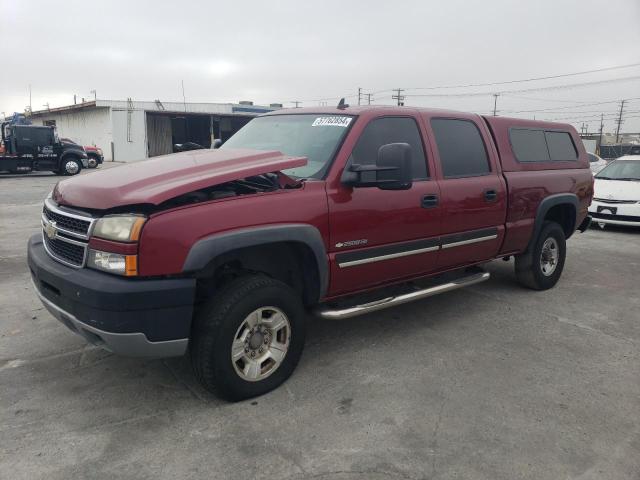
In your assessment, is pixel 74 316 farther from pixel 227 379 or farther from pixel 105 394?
pixel 227 379

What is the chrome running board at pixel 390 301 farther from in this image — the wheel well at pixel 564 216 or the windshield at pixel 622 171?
the windshield at pixel 622 171

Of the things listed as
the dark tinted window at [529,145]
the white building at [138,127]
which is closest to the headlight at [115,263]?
the dark tinted window at [529,145]

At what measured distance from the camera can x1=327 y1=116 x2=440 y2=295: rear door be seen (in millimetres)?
3588

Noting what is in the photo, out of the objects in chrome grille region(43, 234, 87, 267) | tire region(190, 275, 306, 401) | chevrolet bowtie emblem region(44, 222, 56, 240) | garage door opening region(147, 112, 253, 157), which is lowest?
tire region(190, 275, 306, 401)

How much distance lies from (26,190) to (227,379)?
15.7 metres

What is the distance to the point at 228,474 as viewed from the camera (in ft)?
8.38

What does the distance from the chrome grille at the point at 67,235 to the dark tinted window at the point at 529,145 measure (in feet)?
13.4

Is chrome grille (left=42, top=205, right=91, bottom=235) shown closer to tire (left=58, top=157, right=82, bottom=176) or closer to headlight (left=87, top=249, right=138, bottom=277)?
headlight (left=87, top=249, right=138, bottom=277)


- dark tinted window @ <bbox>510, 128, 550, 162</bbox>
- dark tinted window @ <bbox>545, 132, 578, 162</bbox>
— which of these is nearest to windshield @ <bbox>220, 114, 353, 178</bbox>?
dark tinted window @ <bbox>510, 128, 550, 162</bbox>

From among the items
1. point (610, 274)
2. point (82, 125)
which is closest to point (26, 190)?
point (610, 274)

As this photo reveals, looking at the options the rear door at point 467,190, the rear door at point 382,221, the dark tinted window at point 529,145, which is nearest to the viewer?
the rear door at point 382,221

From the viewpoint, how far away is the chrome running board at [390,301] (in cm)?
364

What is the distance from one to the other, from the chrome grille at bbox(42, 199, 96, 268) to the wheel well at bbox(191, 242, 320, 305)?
0.69 meters

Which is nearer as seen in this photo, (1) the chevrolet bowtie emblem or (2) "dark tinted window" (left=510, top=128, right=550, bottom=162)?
(1) the chevrolet bowtie emblem
